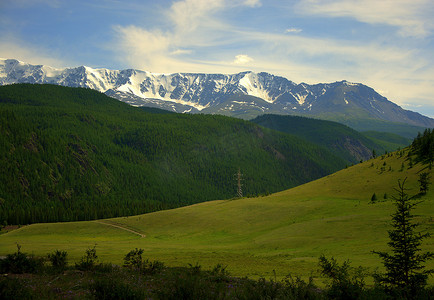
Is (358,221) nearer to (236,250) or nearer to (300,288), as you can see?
(236,250)

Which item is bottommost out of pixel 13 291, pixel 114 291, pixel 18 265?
pixel 18 265

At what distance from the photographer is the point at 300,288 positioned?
21125mm

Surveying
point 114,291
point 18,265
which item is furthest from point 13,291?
point 18,265

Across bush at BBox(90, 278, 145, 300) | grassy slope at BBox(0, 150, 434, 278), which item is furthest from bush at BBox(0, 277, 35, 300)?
grassy slope at BBox(0, 150, 434, 278)

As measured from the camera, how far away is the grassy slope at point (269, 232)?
157 feet

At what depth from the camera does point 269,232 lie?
7488 cm

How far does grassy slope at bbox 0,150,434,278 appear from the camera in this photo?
47969 millimetres

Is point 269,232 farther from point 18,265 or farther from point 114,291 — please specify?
point 114,291

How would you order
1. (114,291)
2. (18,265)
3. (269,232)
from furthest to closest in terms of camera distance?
(269,232), (18,265), (114,291)

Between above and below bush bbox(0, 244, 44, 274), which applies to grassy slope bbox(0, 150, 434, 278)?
below

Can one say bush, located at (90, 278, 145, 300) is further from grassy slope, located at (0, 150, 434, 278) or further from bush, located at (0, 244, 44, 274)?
grassy slope, located at (0, 150, 434, 278)

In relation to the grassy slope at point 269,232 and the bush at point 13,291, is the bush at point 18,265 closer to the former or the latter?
the bush at point 13,291

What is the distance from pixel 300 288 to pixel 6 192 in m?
210

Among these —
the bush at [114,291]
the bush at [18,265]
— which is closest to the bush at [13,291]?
the bush at [114,291]
